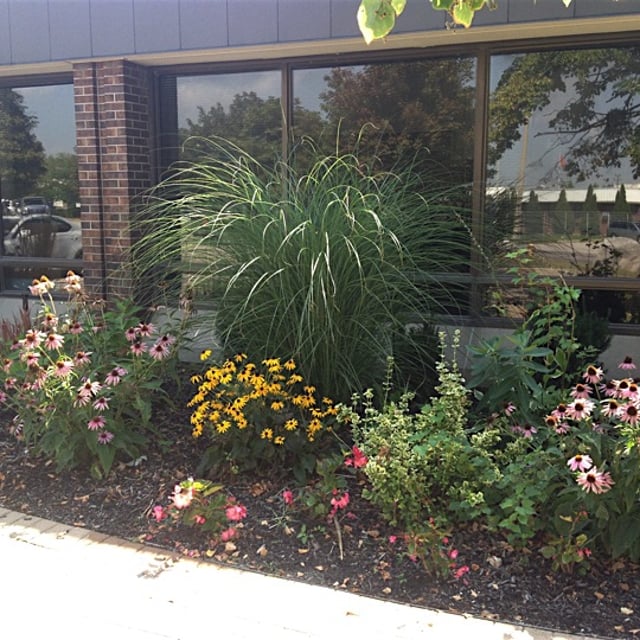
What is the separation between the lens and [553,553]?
9.16 feet

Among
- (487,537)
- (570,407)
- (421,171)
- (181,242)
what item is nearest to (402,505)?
(487,537)

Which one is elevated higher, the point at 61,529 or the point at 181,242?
the point at 181,242

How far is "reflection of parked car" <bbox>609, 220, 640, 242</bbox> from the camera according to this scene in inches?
203

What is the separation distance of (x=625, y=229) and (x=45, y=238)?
5.68 metres

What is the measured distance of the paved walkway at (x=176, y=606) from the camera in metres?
2.52

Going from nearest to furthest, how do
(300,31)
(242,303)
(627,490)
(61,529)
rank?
(627,490) < (61,529) < (242,303) < (300,31)

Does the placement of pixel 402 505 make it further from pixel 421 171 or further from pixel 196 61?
pixel 196 61

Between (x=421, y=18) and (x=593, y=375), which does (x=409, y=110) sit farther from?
(x=593, y=375)

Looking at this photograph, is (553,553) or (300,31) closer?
(553,553)

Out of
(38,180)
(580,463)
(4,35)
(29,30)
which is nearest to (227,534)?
(580,463)

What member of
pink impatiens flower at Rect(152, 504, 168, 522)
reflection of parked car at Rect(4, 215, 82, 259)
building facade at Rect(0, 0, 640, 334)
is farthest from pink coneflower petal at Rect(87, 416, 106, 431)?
reflection of parked car at Rect(4, 215, 82, 259)

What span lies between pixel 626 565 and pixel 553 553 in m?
0.35

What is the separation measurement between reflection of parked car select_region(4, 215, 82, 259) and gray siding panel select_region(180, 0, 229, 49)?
2508 mm

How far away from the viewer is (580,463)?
271 cm
